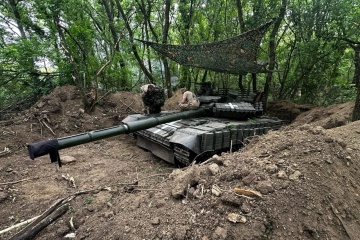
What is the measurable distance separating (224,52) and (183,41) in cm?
573

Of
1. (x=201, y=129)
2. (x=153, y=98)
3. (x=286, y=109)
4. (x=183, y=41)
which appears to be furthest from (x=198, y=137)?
(x=183, y=41)

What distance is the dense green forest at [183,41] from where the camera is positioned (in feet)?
25.9

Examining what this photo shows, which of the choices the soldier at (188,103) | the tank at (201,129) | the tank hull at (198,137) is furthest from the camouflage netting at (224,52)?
the tank hull at (198,137)

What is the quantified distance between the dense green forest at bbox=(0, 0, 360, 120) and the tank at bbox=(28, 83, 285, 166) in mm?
2259

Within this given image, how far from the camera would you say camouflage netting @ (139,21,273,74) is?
21.0ft

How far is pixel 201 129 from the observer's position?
524 cm

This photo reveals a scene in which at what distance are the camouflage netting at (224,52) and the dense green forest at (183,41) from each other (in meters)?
1.24

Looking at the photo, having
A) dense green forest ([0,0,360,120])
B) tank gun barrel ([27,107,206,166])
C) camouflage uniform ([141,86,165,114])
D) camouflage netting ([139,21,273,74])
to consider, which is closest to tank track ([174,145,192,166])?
tank gun barrel ([27,107,206,166])

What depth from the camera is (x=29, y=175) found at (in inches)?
194

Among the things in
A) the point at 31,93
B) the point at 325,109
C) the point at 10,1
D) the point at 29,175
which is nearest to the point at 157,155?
the point at 29,175

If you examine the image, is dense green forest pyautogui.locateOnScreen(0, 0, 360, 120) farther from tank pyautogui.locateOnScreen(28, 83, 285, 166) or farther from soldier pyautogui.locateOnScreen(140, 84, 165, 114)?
soldier pyautogui.locateOnScreen(140, 84, 165, 114)

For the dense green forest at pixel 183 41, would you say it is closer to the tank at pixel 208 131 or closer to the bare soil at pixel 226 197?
the tank at pixel 208 131

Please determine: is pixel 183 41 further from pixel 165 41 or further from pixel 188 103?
pixel 188 103

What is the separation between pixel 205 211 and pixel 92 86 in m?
7.82
